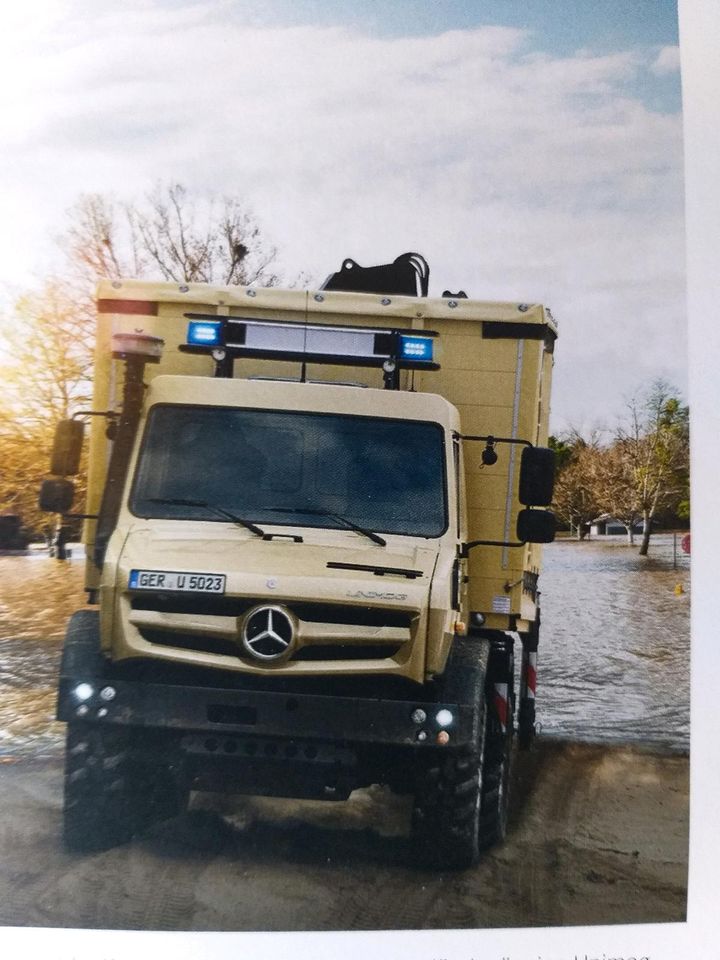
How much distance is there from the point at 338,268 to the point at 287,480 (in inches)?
44.4

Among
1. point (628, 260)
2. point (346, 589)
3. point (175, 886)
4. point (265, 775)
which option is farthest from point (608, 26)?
point (175, 886)

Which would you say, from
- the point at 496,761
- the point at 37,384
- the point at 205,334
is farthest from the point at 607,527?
the point at 37,384

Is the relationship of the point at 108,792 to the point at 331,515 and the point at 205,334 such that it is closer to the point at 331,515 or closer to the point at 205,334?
the point at 331,515

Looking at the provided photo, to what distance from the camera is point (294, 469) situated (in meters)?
3.97

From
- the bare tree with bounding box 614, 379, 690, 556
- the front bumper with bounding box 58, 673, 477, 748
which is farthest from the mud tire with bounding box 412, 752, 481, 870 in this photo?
the bare tree with bounding box 614, 379, 690, 556

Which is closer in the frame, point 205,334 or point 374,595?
point 374,595

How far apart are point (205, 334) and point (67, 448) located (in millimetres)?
699

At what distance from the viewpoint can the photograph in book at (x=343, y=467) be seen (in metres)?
3.67

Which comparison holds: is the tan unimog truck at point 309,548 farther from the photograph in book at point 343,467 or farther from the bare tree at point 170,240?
the bare tree at point 170,240

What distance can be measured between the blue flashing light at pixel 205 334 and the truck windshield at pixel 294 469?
0.35 metres

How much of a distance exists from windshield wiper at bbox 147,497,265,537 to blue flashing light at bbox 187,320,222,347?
711 mm

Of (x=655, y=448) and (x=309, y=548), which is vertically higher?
(x=655, y=448)

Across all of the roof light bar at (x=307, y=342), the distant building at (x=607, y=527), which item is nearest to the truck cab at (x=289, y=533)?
the roof light bar at (x=307, y=342)

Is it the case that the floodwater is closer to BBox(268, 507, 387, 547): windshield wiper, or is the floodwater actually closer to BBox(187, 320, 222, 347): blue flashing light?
BBox(268, 507, 387, 547): windshield wiper
